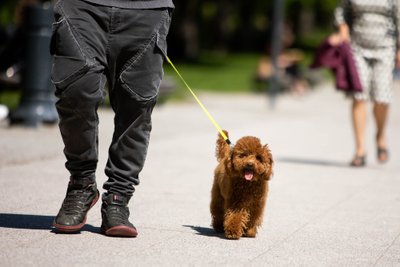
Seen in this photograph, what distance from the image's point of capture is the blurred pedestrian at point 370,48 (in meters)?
10.1

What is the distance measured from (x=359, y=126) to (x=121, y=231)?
5.08 m

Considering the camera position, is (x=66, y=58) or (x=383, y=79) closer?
(x=66, y=58)

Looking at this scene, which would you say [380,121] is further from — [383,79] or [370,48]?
[370,48]

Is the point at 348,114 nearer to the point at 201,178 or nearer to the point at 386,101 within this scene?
the point at 386,101

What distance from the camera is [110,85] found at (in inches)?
227

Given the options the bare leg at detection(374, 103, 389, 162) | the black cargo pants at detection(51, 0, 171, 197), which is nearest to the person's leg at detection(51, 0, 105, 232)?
the black cargo pants at detection(51, 0, 171, 197)

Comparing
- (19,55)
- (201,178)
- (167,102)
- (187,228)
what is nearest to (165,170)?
(201,178)

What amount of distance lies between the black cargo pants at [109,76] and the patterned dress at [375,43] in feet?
15.6

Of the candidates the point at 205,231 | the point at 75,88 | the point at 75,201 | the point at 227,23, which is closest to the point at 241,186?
the point at 205,231

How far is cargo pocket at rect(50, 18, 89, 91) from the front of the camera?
5.44 metres

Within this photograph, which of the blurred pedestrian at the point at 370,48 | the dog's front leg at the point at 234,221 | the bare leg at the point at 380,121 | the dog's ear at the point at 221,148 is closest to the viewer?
the dog's front leg at the point at 234,221

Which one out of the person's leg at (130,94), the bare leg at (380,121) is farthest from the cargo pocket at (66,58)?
the bare leg at (380,121)

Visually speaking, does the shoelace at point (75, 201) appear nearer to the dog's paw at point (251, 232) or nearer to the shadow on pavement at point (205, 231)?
the shadow on pavement at point (205, 231)

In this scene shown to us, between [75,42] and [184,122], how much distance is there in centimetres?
910
